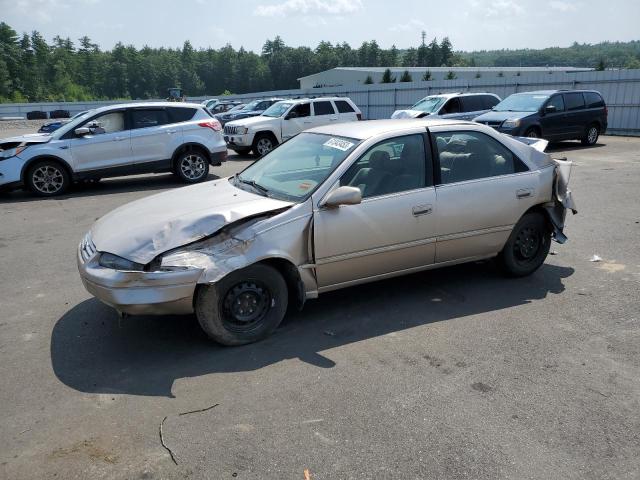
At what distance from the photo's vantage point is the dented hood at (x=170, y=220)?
400 centimetres

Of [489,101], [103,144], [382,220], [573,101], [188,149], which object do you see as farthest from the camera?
[489,101]

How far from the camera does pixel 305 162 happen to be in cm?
502

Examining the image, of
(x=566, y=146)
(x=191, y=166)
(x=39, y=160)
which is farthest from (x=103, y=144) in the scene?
(x=566, y=146)

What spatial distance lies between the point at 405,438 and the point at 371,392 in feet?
1.69

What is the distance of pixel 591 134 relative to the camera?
17625mm

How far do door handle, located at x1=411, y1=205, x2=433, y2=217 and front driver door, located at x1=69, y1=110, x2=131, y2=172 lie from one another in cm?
847

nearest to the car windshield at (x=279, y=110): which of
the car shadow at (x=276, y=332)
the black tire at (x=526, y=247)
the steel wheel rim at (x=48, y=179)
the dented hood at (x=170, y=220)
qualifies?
the steel wheel rim at (x=48, y=179)

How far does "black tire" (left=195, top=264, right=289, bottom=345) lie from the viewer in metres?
4.05

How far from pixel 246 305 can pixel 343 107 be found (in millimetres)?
14236

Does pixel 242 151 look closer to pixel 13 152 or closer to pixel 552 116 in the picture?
pixel 13 152

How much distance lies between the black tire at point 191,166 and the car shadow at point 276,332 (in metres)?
7.41

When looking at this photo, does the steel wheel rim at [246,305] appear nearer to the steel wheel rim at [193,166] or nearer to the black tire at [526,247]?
the black tire at [526,247]

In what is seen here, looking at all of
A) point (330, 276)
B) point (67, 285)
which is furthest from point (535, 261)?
point (67, 285)

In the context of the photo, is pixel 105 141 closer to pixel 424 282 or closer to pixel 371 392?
pixel 424 282
